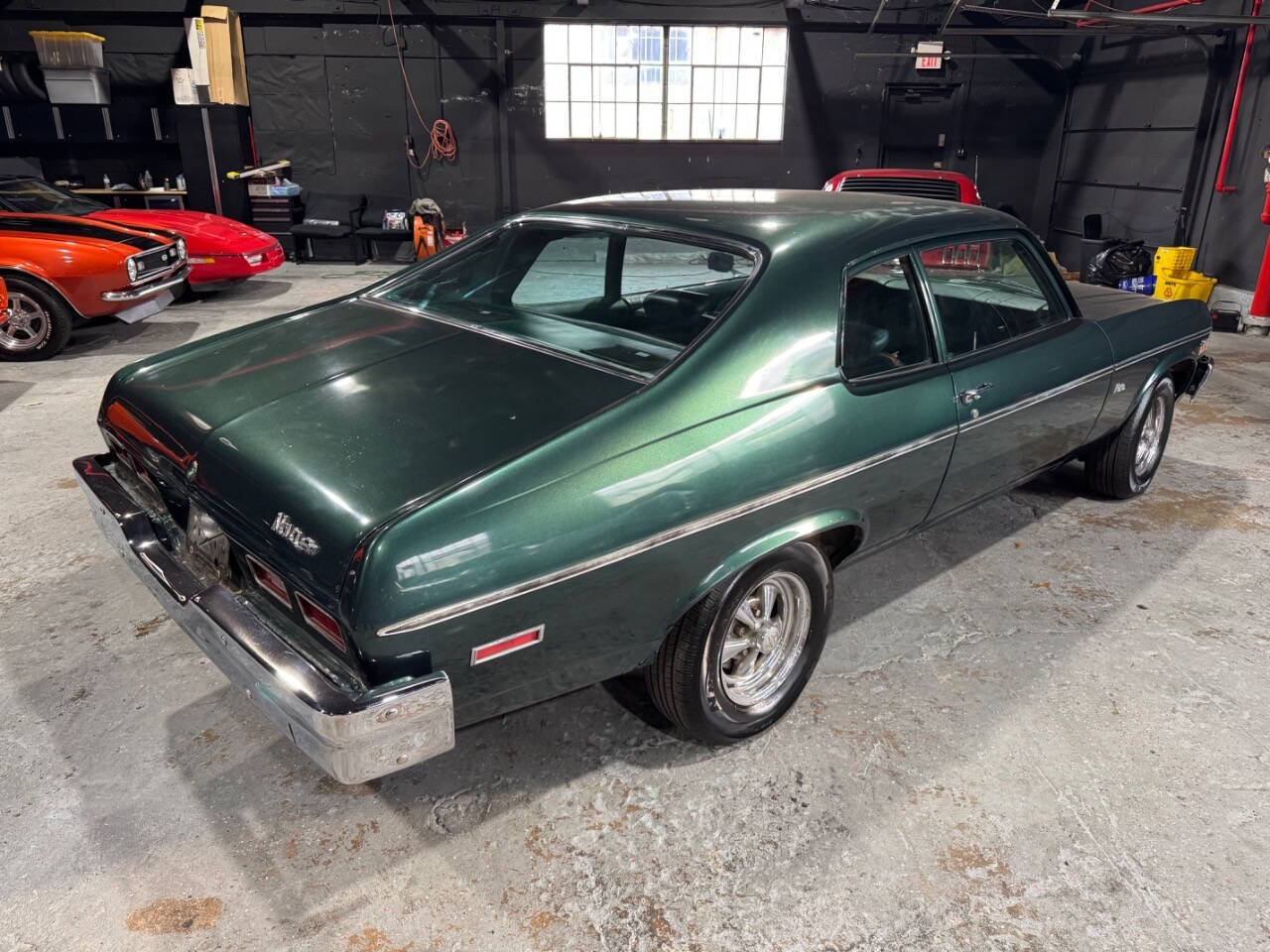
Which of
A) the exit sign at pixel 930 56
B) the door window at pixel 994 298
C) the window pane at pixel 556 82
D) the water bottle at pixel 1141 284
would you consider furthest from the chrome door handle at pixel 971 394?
the window pane at pixel 556 82

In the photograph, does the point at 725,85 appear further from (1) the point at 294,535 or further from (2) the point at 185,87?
(1) the point at 294,535

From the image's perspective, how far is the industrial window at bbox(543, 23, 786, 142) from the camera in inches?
472

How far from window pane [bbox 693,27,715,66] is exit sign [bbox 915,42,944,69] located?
2.79 metres

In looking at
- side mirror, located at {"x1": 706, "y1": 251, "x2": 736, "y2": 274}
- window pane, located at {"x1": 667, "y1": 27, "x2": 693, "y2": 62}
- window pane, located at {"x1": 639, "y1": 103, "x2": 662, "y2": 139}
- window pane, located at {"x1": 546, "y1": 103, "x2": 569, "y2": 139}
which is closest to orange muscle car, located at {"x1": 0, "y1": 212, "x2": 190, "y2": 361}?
side mirror, located at {"x1": 706, "y1": 251, "x2": 736, "y2": 274}

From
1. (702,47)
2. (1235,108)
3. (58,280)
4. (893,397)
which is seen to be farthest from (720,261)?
(702,47)

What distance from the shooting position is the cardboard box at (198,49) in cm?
1066

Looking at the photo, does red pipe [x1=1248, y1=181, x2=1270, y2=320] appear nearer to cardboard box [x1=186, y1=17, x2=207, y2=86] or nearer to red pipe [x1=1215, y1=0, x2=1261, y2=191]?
red pipe [x1=1215, y1=0, x2=1261, y2=191]

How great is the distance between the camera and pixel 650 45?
1210 cm

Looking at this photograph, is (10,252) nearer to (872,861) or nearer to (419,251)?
(419,251)

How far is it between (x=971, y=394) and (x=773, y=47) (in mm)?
11001

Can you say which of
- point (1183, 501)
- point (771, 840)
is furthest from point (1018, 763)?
point (1183, 501)

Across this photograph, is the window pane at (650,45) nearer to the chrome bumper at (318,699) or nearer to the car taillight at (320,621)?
the chrome bumper at (318,699)

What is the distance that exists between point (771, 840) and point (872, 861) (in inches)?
8.9

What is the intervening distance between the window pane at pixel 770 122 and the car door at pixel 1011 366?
9.86m
